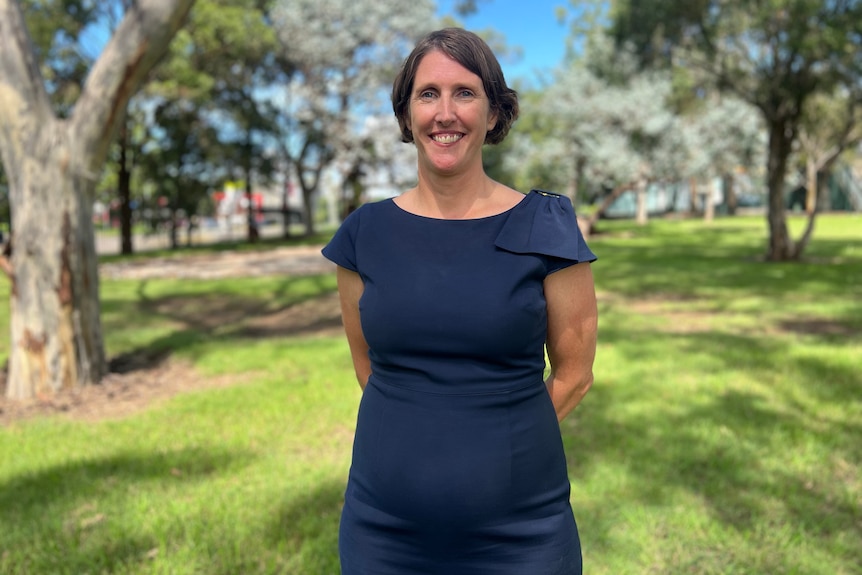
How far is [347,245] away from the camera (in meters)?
1.64

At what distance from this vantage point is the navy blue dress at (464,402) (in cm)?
144

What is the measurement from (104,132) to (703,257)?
14612 mm

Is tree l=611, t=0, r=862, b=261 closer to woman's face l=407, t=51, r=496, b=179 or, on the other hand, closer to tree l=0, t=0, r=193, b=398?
tree l=0, t=0, r=193, b=398

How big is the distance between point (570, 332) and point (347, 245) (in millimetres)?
571

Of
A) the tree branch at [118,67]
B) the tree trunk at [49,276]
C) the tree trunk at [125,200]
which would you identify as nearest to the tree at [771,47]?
the tree branch at [118,67]

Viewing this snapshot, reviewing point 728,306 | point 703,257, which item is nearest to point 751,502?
point 728,306

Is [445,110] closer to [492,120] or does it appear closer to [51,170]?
[492,120]

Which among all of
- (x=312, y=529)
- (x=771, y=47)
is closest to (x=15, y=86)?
(x=312, y=529)

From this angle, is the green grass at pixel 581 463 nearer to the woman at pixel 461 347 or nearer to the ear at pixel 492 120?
the woman at pixel 461 347

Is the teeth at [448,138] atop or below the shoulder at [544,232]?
atop

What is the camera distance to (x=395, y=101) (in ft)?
5.41

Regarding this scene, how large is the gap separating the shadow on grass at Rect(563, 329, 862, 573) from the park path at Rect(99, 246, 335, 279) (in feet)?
34.1

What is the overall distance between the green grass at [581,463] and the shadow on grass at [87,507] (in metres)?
0.01

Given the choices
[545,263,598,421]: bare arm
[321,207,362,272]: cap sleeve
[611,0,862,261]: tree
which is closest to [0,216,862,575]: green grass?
[545,263,598,421]: bare arm
